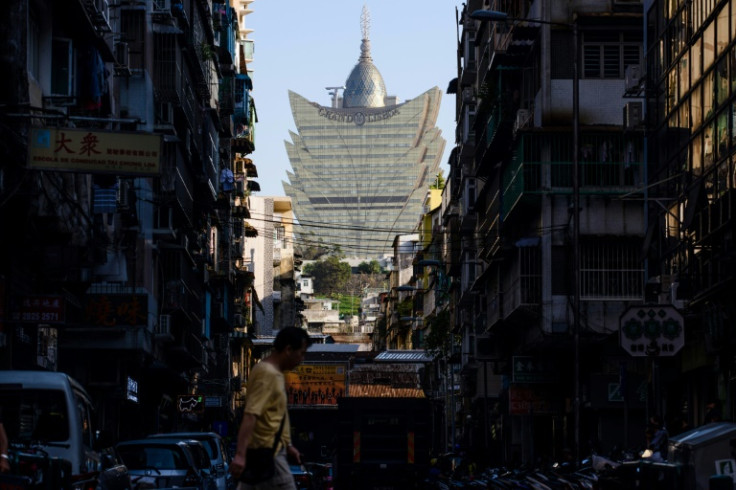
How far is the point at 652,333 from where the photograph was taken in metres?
23.2

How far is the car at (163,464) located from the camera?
22.8 m

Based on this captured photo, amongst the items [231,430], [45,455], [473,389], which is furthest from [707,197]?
[231,430]

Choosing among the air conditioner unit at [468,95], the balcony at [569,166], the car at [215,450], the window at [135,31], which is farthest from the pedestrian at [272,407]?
the air conditioner unit at [468,95]

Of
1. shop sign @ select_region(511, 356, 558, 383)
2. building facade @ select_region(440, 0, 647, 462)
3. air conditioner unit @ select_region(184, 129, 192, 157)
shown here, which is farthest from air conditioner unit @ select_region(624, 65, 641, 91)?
air conditioner unit @ select_region(184, 129, 192, 157)

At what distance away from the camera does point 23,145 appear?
77.3 feet

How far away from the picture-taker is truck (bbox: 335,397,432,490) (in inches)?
1329

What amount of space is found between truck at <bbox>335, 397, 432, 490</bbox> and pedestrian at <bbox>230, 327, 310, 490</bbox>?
2177 cm

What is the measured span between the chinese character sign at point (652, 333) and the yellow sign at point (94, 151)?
7210 millimetres

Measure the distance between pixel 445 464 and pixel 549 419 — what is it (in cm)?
473

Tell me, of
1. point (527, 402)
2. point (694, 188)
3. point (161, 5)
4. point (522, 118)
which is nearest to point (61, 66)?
point (694, 188)

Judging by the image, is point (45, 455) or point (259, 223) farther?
point (259, 223)

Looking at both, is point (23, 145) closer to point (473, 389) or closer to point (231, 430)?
point (473, 389)

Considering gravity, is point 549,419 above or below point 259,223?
below

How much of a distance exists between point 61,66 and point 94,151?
521 cm
